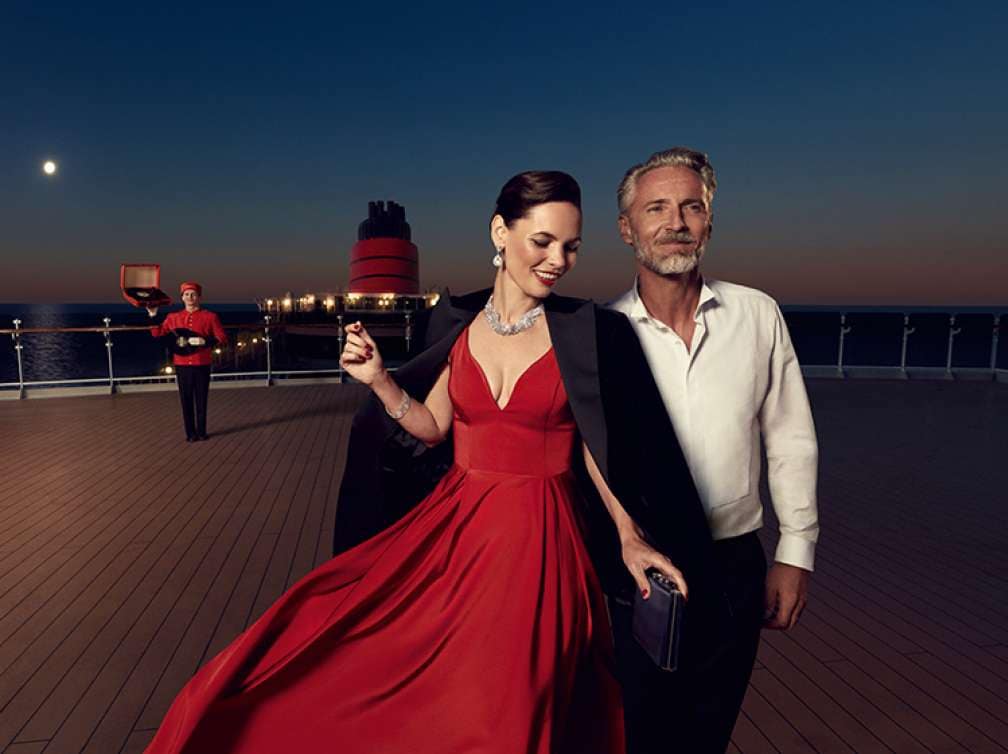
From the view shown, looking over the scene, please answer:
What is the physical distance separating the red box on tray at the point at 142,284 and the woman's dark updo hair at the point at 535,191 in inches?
259

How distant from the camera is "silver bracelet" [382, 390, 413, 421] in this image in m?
1.70

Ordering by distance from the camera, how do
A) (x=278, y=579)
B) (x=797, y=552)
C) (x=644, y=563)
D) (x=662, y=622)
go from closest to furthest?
1. (x=662, y=622)
2. (x=644, y=563)
3. (x=797, y=552)
4. (x=278, y=579)

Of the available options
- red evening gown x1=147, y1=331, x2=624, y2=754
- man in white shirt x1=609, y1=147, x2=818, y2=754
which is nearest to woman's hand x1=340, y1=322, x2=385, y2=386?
red evening gown x1=147, y1=331, x2=624, y2=754

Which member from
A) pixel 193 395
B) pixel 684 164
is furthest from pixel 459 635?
pixel 193 395

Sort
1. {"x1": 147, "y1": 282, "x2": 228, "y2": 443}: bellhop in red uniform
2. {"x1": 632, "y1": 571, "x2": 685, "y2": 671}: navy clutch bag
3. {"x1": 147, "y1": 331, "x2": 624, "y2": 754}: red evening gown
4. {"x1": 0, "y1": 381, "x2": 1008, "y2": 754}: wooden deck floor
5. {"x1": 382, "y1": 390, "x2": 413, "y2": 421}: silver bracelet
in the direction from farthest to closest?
1. {"x1": 147, "y1": 282, "x2": 228, "y2": 443}: bellhop in red uniform
2. {"x1": 0, "y1": 381, "x2": 1008, "y2": 754}: wooden deck floor
3. {"x1": 382, "y1": 390, "x2": 413, "y2": 421}: silver bracelet
4. {"x1": 147, "y1": 331, "x2": 624, "y2": 754}: red evening gown
5. {"x1": 632, "y1": 571, "x2": 685, "y2": 671}: navy clutch bag

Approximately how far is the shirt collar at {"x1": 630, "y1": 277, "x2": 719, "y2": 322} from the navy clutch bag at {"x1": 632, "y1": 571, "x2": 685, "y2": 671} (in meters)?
0.60

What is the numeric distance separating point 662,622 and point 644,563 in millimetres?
164

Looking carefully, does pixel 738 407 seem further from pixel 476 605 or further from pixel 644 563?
pixel 476 605

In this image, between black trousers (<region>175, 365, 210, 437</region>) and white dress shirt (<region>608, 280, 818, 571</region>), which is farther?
black trousers (<region>175, 365, 210, 437</region>)

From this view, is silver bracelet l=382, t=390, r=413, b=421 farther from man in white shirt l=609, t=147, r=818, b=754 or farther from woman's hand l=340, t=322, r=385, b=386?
man in white shirt l=609, t=147, r=818, b=754

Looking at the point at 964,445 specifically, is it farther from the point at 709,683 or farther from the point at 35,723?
the point at 35,723

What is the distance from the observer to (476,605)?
1.53 metres

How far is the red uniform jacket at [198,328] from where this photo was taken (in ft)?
21.7

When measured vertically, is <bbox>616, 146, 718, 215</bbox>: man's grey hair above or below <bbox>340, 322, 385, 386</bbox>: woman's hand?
above
